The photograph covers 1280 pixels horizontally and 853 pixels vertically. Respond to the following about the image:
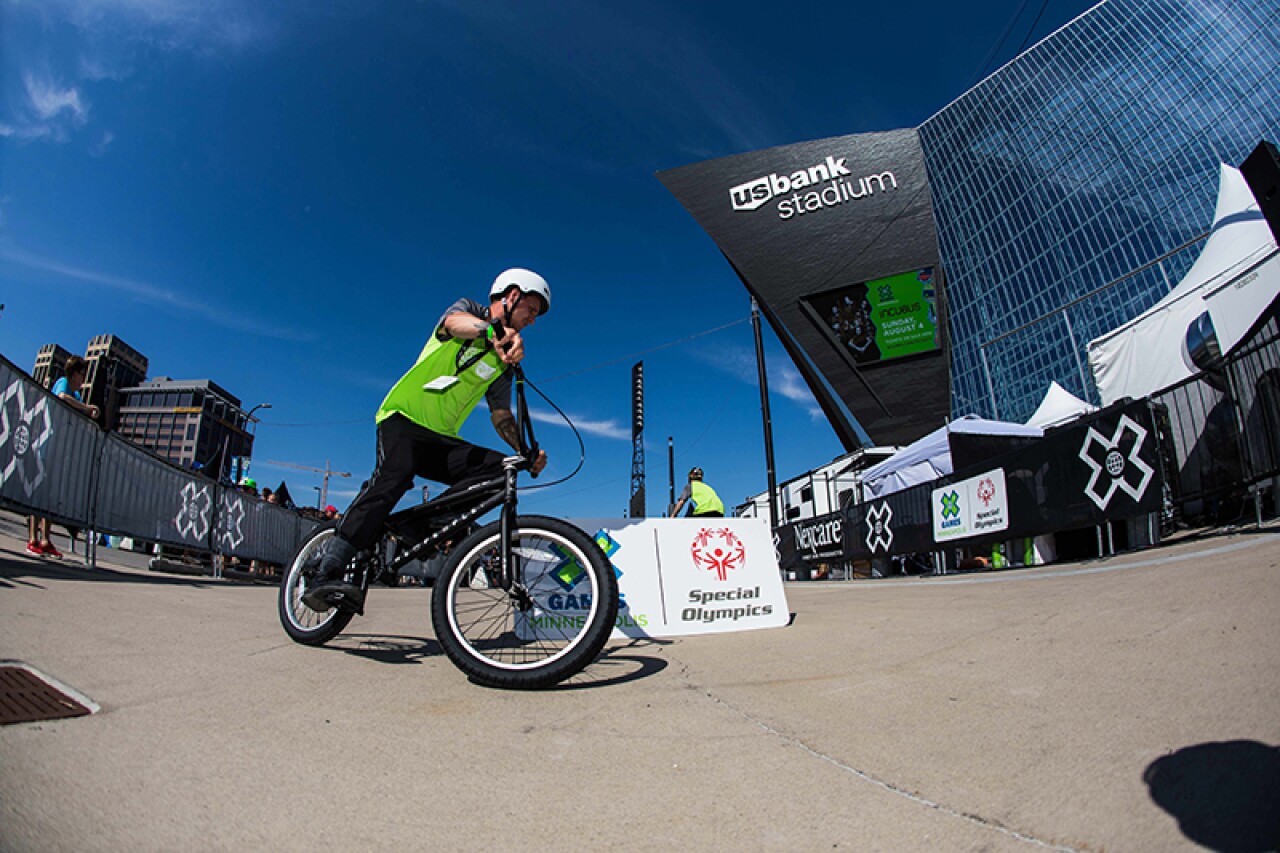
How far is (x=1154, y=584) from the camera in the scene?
3619mm

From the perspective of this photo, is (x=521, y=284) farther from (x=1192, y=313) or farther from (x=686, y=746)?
(x=1192, y=313)

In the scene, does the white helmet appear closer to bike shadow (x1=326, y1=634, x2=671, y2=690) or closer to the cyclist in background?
the cyclist in background

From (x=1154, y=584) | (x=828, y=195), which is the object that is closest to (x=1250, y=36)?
(x=828, y=195)

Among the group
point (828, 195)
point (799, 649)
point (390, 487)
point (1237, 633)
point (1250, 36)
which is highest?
point (1250, 36)

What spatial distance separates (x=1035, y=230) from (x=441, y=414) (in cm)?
7786

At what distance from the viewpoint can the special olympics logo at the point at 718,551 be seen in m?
4.60

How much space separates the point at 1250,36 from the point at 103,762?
88255 millimetres

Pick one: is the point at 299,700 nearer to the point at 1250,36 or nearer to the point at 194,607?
the point at 194,607

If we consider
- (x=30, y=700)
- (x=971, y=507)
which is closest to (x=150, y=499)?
(x=30, y=700)

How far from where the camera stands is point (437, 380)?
301 centimetres

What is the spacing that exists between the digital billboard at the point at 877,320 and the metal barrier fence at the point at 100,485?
97.1 feet

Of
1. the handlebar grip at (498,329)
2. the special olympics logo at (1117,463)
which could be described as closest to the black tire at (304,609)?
the handlebar grip at (498,329)

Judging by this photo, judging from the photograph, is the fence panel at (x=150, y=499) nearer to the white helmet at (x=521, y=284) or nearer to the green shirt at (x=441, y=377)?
the green shirt at (x=441, y=377)

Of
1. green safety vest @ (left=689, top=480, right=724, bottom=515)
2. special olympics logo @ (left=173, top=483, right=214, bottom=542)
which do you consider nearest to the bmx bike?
green safety vest @ (left=689, top=480, right=724, bottom=515)
